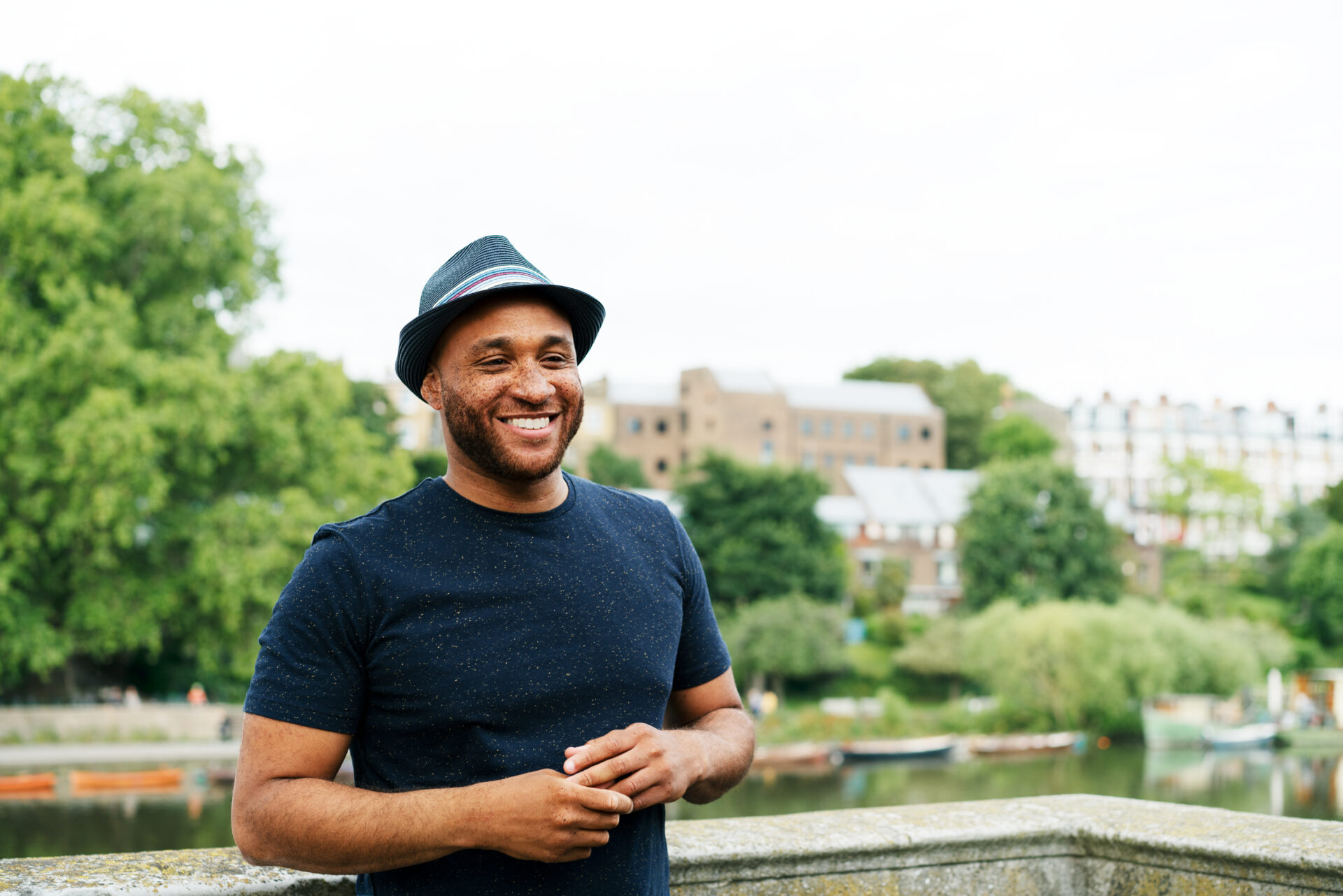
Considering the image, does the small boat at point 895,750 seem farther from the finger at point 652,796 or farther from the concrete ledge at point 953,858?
the finger at point 652,796

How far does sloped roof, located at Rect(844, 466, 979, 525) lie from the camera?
201ft

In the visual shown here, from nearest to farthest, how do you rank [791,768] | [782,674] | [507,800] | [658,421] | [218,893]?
1. [507,800]
2. [218,893]
3. [791,768]
4. [782,674]
5. [658,421]

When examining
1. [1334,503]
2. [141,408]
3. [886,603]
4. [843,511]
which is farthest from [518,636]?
[1334,503]

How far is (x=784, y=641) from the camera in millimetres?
38406

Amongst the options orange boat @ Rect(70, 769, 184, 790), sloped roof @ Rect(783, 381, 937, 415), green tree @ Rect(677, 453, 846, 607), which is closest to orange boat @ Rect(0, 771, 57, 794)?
orange boat @ Rect(70, 769, 184, 790)

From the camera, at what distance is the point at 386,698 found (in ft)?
6.17

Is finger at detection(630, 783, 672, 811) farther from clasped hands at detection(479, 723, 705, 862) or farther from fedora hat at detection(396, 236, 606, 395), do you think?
fedora hat at detection(396, 236, 606, 395)

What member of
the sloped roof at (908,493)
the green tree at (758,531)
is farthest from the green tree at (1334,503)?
the green tree at (758,531)

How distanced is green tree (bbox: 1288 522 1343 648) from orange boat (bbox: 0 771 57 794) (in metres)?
48.6

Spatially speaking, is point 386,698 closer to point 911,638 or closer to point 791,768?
point 791,768

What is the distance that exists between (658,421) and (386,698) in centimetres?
6714

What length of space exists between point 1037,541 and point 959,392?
121 ft

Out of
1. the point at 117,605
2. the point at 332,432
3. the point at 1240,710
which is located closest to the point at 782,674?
the point at 1240,710

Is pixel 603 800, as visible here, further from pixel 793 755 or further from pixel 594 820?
pixel 793 755
